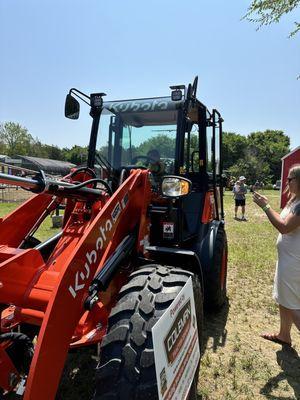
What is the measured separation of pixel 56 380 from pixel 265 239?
375 inches

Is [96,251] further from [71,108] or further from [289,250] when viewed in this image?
[289,250]

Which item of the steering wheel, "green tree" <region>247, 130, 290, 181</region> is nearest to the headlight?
the steering wheel

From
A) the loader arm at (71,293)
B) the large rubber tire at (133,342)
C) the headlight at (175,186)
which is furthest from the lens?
the headlight at (175,186)

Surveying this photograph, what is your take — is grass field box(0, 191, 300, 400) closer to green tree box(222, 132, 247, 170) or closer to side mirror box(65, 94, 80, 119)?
side mirror box(65, 94, 80, 119)

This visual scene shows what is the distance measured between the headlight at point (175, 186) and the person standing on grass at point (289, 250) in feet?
4.05

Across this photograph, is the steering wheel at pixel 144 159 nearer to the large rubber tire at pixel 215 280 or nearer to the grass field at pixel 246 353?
the large rubber tire at pixel 215 280

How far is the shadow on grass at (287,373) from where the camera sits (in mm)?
3319

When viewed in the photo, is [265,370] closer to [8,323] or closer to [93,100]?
[8,323]

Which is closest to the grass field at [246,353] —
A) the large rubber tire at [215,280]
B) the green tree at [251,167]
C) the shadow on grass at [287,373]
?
the shadow on grass at [287,373]

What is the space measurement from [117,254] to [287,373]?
2.18 m

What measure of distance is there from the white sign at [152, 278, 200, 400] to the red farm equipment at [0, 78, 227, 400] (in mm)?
19

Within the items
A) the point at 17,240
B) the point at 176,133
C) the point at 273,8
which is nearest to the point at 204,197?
the point at 176,133

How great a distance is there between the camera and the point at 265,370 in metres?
3.65

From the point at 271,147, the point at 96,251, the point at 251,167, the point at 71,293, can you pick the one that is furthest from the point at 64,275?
the point at 271,147
